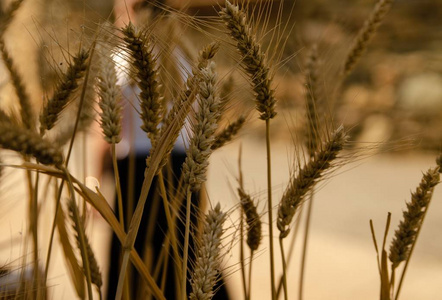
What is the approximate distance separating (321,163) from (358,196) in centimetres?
429

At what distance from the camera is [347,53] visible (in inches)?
25.6

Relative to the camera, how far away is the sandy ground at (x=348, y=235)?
2.60 meters

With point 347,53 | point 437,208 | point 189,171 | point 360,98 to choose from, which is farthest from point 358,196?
point 189,171

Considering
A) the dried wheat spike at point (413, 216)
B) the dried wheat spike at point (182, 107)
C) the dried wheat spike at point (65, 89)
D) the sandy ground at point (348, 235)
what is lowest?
the dried wheat spike at point (413, 216)

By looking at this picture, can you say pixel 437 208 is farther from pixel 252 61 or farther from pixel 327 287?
pixel 252 61

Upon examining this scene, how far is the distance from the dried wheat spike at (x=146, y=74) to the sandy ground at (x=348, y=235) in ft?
3.55

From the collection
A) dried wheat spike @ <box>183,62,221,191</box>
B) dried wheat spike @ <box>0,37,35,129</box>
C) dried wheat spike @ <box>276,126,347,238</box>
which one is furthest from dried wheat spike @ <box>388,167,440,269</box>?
dried wheat spike @ <box>0,37,35,129</box>

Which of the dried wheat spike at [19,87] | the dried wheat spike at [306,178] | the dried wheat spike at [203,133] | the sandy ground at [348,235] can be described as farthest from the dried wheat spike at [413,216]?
the sandy ground at [348,235]

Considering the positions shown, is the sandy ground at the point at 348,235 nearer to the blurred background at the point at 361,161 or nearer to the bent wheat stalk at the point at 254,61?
the blurred background at the point at 361,161

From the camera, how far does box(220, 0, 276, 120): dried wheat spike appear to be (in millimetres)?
431

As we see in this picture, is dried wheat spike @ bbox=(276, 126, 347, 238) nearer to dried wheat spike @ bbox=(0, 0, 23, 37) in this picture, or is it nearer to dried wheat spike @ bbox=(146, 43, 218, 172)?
dried wheat spike @ bbox=(146, 43, 218, 172)

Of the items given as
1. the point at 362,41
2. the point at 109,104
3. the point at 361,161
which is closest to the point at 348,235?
the point at 361,161

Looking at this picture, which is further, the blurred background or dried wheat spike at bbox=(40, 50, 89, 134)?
the blurred background

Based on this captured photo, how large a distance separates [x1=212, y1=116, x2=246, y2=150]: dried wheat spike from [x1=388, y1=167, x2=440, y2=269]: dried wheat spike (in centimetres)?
16
